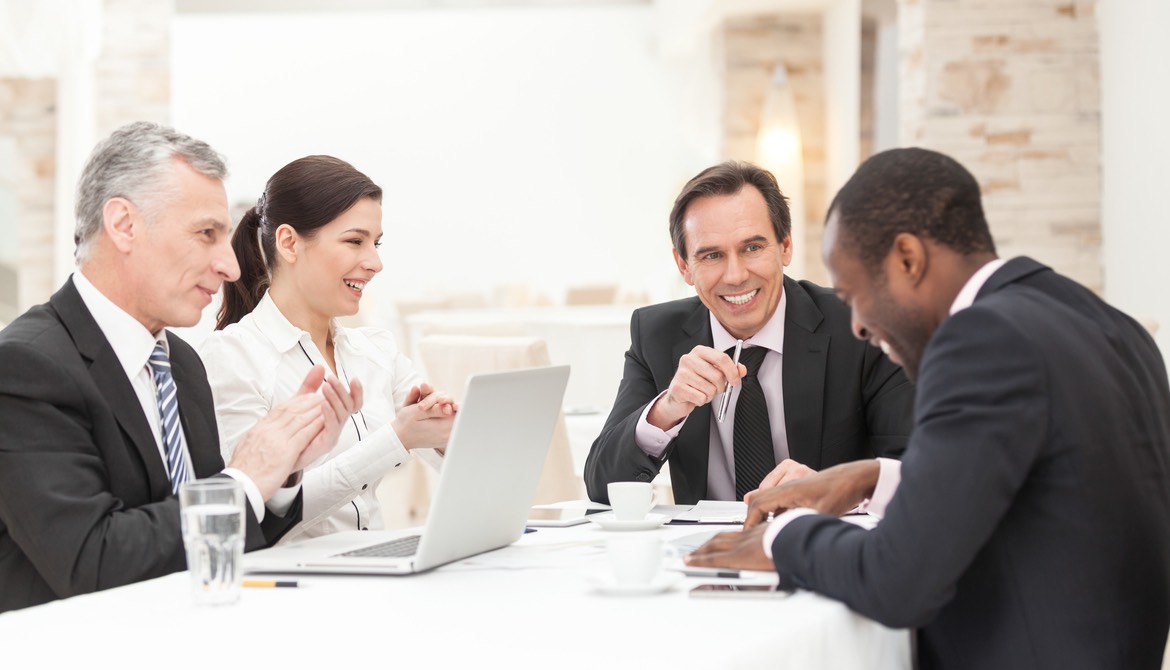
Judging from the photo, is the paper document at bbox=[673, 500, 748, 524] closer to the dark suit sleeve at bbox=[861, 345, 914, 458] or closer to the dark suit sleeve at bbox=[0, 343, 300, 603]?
the dark suit sleeve at bbox=[861, 345, 914, 458]

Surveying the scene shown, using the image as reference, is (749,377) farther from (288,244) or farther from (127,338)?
(127,338)

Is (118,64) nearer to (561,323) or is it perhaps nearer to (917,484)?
(561,323)

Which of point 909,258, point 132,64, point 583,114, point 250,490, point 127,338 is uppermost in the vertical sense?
point 583,114

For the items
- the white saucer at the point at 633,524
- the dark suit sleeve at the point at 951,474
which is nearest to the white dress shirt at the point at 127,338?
the white saucer at the point at 633,524

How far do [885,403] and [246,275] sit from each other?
1357 millimetres

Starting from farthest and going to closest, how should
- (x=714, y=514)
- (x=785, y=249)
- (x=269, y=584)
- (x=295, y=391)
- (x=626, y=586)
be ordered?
(x=785, y=249)
(x=295, y=391)
(x=714, y=514)
(x=269, y=584)
(x=626, y=586)

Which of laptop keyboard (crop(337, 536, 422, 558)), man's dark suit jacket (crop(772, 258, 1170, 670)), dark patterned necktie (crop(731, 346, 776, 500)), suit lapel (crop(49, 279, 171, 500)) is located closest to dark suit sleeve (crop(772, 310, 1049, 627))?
man's dark suit jacket (crop(772, 258, 1170, 670))

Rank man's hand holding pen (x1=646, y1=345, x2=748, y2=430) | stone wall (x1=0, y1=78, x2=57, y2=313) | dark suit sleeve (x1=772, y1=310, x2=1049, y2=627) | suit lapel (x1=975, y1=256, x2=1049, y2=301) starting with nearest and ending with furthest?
dark suit sleeve (x1=772, y1=310, x2=1049, y2=627), suit lapel (x1=975, y1=256, x2=1049, y2=301), man's hand holding pen (x1=646, y1=345, x2=748, y2=430), stone wall (x1=0, y1=78, x2=57, y2=313)

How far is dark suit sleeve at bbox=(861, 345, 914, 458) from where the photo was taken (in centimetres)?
252

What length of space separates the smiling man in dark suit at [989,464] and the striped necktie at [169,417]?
2.66 ft

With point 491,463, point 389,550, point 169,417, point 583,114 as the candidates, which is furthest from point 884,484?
point 583,114

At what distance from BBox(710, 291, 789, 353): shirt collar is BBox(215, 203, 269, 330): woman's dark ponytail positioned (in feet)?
3.21

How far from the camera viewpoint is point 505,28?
47.1 ft

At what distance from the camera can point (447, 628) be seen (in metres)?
1.30
